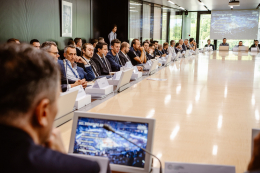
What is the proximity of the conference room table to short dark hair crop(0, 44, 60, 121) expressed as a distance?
1.01 meters

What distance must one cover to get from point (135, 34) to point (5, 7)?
6.99m

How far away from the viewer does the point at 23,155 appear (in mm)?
540

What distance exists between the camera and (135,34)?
39.6 ft

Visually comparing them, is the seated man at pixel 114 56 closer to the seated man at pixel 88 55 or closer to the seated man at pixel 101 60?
the seated man at pixel 101 60

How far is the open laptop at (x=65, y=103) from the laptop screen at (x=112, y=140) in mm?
793

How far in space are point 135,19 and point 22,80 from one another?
11.6 metres

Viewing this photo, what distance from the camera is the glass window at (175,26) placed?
16797 millimetres

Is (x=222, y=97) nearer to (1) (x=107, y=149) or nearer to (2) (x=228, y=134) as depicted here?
(2) (x=228, y=134)

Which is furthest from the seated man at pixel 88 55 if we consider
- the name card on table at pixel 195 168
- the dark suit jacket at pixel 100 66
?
the name card on table at pixel 195 168

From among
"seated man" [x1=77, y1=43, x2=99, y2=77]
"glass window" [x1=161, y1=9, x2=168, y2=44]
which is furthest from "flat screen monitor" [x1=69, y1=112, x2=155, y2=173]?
"glass window" [x1=161, y1=9, x2=168, y2=44]

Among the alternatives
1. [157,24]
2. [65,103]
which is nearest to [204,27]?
[157,24]

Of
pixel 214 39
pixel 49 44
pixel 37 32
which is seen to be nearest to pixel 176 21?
pixel 214 39

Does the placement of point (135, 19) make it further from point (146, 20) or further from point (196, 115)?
point (196, 115)

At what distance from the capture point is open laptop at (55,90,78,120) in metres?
2.03
